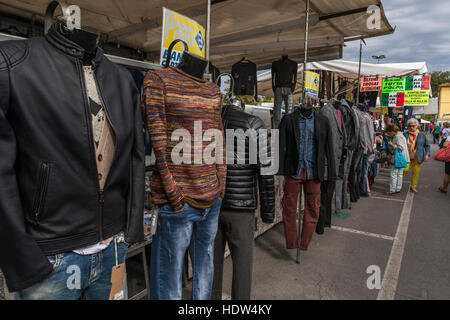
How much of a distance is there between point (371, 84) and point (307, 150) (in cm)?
736

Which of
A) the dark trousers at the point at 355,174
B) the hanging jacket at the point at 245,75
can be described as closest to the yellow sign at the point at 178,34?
the hanging jacket at the point at 245,75

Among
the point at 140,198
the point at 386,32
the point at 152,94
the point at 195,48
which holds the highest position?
the point at 386,32

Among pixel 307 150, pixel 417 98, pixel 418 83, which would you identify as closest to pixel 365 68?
pixel 418 83

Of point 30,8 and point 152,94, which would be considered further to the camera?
point 30,8

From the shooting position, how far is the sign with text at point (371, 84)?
30.2ft

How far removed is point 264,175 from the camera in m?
2.28

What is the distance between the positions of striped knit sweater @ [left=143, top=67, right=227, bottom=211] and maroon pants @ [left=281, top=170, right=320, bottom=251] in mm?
2054

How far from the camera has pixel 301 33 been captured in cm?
515

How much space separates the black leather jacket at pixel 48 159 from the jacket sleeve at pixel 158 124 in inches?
8.8

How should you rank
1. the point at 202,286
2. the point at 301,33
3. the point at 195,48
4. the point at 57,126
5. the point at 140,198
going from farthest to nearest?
the point at 301,33 → the point at 195,48 → the point at 202,286 → the point at 140,198 → the point at 57,126

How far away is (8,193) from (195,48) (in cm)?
180

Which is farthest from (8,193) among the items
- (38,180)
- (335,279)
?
(335,279)

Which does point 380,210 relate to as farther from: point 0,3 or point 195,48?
point 0,3

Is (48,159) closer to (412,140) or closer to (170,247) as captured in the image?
(170,247)
